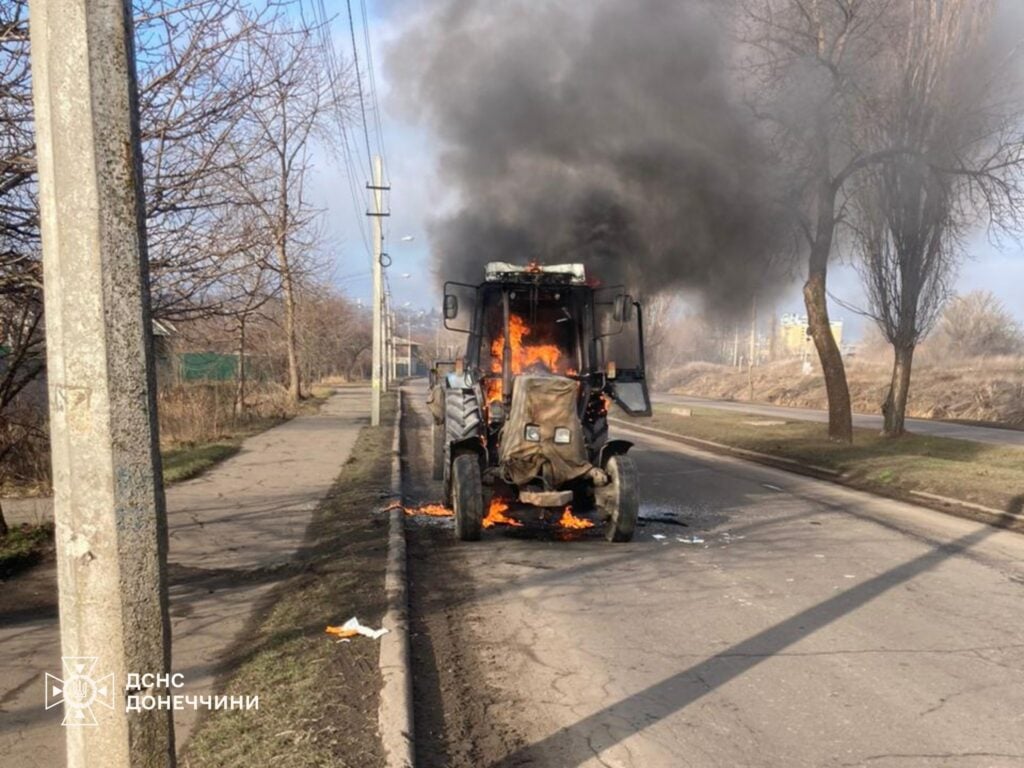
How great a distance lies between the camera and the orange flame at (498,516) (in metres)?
8.27


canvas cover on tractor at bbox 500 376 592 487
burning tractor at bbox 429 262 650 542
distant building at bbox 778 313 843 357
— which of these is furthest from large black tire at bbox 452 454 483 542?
distant building at bbox 778 313 843 357

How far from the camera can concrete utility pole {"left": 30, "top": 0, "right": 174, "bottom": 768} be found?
5.90 feet

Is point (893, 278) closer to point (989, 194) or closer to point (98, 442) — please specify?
point (989, 194)

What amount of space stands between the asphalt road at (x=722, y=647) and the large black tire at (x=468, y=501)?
151 mm

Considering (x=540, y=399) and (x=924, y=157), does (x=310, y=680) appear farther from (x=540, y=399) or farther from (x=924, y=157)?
(x=924, y=157)

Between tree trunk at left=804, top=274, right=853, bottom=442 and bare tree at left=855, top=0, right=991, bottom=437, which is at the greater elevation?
bare tree at left=855, top=0, right=991, bottom=437

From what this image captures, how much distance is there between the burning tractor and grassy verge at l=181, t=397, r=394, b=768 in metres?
1.45

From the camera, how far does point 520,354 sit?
8.72 metres

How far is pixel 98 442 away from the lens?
71.7 inches

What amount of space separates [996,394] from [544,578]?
2785 cm

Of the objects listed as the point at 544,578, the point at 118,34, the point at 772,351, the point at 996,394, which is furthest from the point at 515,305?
the point at 772,351

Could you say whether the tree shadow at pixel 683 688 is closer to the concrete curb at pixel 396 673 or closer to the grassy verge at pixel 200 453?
the concrete curb at pixel 396 673

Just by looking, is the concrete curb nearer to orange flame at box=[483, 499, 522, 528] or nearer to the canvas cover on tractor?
the canvas cover on tractor

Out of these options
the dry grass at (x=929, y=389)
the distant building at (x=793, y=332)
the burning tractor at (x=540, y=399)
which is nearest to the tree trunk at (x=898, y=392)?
the dry grass at (x=929, y=389)
